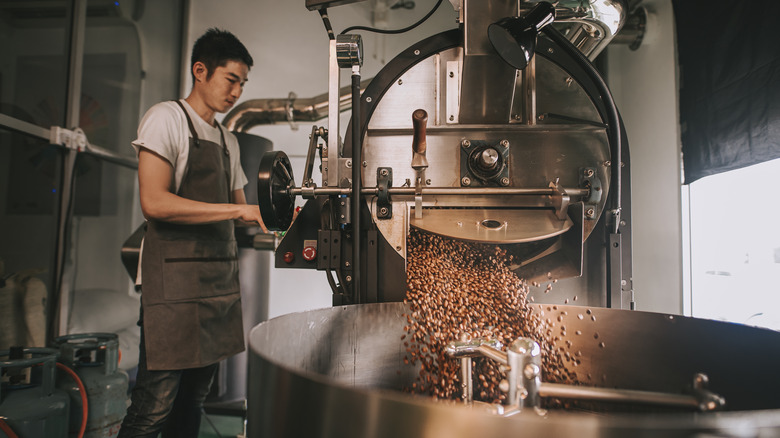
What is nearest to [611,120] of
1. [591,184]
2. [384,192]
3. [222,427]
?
[591,184]

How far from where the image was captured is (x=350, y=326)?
852 millimetres

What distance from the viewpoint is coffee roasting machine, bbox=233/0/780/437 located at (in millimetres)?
817

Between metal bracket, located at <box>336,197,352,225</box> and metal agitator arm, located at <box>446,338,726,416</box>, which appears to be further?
metal bracket, located at <box>336,197,352,225</box>

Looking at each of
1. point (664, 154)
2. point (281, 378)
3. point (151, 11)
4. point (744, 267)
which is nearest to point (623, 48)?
point (664, 154)

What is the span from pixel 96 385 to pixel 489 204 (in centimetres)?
157

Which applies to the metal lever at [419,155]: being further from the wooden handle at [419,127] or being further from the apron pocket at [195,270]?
the apron pocket at [195,270]

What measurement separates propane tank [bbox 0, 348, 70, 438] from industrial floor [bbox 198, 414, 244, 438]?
0.69 metres

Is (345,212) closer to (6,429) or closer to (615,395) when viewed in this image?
(615,395)

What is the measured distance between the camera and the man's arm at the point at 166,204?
46.6 inches

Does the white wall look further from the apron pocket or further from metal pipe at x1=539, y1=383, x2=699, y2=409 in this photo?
the apron pocket

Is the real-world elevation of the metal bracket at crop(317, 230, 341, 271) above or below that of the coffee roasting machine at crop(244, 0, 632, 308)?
below

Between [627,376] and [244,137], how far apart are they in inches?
80.2

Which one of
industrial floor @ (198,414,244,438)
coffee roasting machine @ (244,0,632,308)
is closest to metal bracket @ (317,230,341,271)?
coffee roasting machine @ (244,0,632,308)

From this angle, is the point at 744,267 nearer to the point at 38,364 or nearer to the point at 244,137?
the point at 244,137
